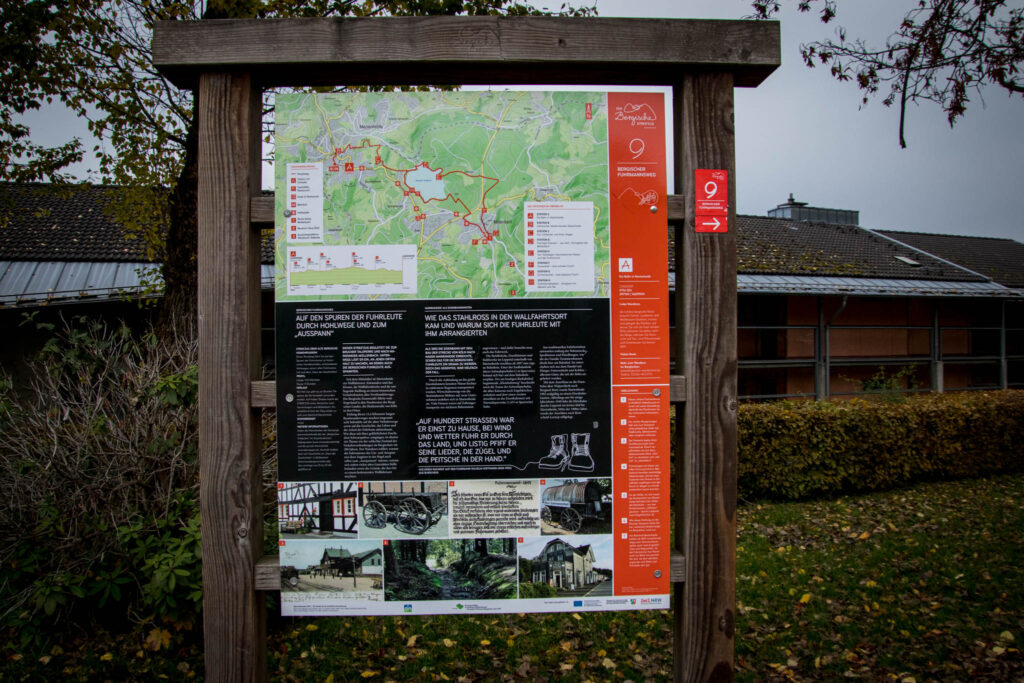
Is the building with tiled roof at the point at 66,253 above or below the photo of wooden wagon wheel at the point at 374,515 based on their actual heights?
above

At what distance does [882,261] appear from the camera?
59.2 ft

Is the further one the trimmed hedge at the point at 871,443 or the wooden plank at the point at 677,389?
the trimmed hedge at the point at 871,443

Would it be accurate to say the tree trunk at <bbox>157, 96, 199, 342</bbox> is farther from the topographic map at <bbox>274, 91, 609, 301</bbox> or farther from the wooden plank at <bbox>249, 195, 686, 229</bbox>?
the topographic map at <bbox>274, 91, 609, 301</bbox>

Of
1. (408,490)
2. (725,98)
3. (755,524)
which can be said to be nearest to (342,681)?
(408,490)

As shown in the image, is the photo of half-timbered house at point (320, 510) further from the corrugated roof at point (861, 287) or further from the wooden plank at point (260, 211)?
the corrugated roof at point (861, 287)

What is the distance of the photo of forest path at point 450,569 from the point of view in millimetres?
2287

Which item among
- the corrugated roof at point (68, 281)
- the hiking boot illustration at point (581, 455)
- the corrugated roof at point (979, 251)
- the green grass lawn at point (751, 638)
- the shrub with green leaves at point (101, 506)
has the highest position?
the corrugated roof at point (979, 251)

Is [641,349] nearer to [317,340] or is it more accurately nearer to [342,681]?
[317,340]

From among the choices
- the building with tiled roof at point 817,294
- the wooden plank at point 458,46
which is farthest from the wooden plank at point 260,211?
the building with tiled roof at point 817,294

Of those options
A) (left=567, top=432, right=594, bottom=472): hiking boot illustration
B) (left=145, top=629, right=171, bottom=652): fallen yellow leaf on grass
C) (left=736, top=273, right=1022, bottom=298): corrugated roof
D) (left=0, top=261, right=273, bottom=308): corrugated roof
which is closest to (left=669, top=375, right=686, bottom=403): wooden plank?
(left=567, top=432, right=594, bottom=472): hiking boot illustration

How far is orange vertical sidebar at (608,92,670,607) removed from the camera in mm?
2301

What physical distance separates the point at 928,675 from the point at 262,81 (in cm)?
465

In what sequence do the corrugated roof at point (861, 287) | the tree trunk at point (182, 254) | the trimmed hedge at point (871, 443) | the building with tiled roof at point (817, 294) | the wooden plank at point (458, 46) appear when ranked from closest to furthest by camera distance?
the wooden plank at point (458, 46) → the tree trunk at point (182, 254) → the trimmed hedge at point (871, 443) → the building with tiled roof at point (817, 294) → the corrugated roof at point (861, 287)

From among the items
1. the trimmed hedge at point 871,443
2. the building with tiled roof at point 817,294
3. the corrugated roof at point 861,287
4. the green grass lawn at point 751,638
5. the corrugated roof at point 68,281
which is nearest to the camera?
the green grass lawn at point 751,638
